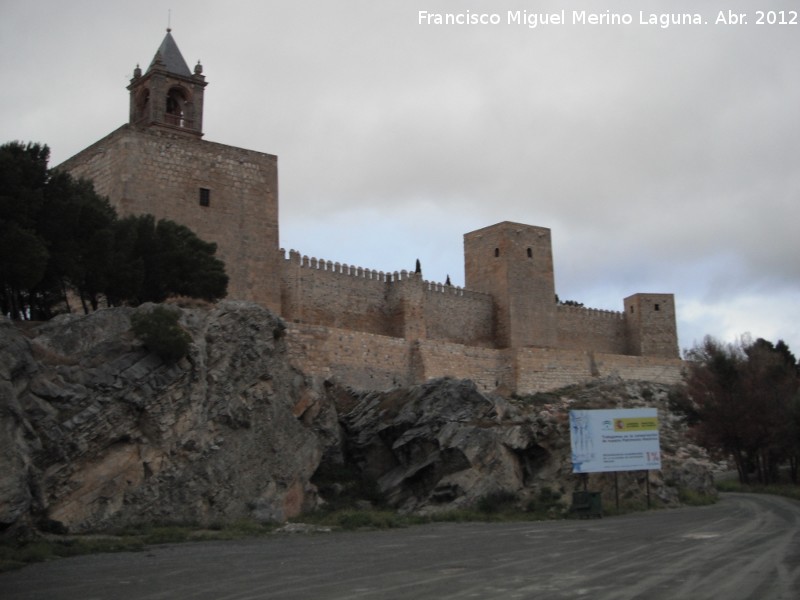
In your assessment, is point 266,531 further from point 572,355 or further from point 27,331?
point 572,355

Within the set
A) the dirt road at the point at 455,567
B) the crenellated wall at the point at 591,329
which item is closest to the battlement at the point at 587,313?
the crenellated wall at the point at 591,329

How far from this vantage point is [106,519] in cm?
1573

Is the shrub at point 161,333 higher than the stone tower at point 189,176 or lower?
lower

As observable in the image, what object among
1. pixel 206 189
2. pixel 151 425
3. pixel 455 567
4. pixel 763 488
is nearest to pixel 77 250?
pixel 151 425

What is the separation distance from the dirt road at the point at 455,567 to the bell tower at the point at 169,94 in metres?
15.1

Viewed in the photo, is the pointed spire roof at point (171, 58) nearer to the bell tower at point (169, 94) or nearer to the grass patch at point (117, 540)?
the bell tower at point (169, 94)

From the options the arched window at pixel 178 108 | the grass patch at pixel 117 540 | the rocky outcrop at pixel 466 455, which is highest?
the arched window at pixel 178 108

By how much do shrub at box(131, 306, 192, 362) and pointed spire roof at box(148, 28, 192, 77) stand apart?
12040 millimetres

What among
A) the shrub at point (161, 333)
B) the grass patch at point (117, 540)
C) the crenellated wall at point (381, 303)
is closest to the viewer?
the grass patch at point (117, 540)

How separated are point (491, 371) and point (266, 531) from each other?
19.0 metres

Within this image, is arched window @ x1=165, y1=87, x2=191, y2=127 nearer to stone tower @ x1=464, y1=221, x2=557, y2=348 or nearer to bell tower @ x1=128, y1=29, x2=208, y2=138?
bell tower @ x1=128, y1=29, x2=208, y2=138

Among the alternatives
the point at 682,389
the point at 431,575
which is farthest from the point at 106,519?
the point at 682,389

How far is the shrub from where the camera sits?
17266mm

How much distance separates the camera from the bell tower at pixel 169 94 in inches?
1057
